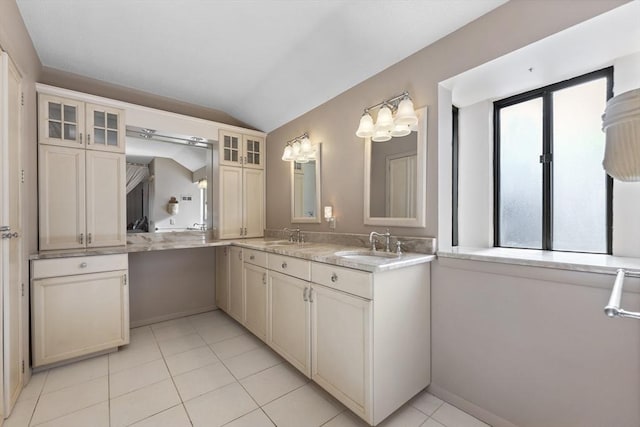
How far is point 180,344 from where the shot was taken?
2459 mm

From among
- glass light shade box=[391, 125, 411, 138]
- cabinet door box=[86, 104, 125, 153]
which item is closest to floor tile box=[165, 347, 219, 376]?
cabinet door box=[86, 104, 125, 153]

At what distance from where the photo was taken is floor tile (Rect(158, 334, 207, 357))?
2.33 metres

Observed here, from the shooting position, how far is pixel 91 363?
2.15 meters

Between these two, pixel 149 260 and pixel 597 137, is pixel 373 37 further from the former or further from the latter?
pixel 149 260

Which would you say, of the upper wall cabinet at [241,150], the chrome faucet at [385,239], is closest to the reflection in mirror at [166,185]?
the upper wall cabinet at [241,150]

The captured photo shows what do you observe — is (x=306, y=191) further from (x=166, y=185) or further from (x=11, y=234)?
(x=11, y=234)

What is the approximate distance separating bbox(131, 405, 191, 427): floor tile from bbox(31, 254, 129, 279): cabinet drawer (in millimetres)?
1282

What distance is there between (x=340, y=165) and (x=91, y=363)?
2.63 meters

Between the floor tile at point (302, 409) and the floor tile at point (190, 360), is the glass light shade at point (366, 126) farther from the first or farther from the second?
the floor tile at point (190, 360)

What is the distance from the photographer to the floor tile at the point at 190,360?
2072 mm

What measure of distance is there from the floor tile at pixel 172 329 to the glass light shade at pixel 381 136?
2548 millimetres

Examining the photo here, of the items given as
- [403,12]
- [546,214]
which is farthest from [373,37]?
[546,214]

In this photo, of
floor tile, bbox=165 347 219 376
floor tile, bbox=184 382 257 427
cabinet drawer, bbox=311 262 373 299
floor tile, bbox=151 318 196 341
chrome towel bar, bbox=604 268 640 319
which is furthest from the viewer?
floor tile, bbox=151 318 196 341

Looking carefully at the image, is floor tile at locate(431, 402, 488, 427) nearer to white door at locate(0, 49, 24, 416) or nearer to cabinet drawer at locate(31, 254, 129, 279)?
white door at locate(0, 49, 24, 416)
